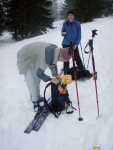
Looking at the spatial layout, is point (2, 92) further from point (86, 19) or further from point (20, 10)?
point (86, 19)

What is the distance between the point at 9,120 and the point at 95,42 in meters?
9.64

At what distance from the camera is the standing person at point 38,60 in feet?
14.3

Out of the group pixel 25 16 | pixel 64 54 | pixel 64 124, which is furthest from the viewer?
pixel 25 16

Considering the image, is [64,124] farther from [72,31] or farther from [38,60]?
[72,31]

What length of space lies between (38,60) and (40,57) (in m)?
0.10

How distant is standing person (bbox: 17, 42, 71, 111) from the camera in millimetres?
4355

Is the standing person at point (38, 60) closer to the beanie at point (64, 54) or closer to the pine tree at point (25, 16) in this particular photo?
the beanie at point (64, 54)

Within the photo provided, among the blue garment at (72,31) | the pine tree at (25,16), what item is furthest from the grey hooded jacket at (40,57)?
the pine tree at (25,16)

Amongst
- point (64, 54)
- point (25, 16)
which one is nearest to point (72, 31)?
point (64, 54)

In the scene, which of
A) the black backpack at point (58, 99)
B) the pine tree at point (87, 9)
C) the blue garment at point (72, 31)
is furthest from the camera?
the pine tree at point (87, 9)

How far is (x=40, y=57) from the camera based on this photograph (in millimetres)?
4477

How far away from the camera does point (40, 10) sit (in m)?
23.8

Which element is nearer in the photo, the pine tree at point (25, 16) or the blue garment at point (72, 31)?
the blue garment at point (72, 31)

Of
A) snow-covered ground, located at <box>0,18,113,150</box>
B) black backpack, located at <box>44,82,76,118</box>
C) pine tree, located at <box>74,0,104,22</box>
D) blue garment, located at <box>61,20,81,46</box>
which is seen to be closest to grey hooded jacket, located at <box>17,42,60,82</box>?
black backpack, located at <box>44,82,76,118</box>
